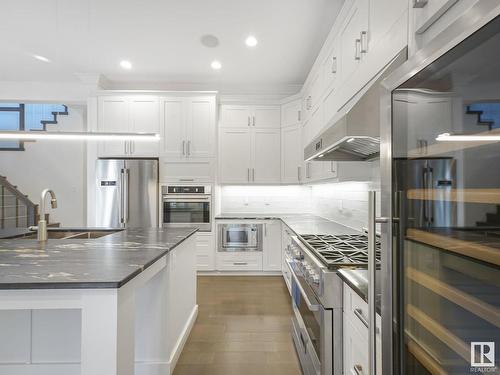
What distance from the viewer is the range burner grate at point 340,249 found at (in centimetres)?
160

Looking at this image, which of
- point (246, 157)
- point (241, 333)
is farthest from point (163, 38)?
point (241, 333)

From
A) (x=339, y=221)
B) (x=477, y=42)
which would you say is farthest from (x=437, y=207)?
(x=339, y=221)

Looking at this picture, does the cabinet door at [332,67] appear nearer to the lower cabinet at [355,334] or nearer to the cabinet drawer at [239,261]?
the lower cabinet at [355,334]

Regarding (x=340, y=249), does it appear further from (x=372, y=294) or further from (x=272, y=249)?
(x=272, y=249)

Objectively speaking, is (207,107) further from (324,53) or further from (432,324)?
(432,324)

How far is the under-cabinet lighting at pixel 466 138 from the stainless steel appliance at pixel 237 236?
4067mm

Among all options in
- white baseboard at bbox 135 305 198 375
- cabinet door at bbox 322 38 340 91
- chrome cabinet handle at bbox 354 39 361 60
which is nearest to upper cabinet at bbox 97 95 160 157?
cabinet door at bbox 322 38 340 91

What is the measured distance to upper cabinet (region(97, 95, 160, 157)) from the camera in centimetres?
459

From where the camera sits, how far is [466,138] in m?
0.63

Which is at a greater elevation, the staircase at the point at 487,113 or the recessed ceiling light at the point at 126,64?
the recessed ceiling light at the point at 126,64

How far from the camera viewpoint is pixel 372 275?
0.92m

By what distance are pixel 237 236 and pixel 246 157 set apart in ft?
4.15

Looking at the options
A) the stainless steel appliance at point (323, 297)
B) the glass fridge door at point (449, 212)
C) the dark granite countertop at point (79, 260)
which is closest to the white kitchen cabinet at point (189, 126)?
the dark granite countertop at point (79, 260)

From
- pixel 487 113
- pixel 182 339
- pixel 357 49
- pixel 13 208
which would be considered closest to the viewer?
pixel 487 113
